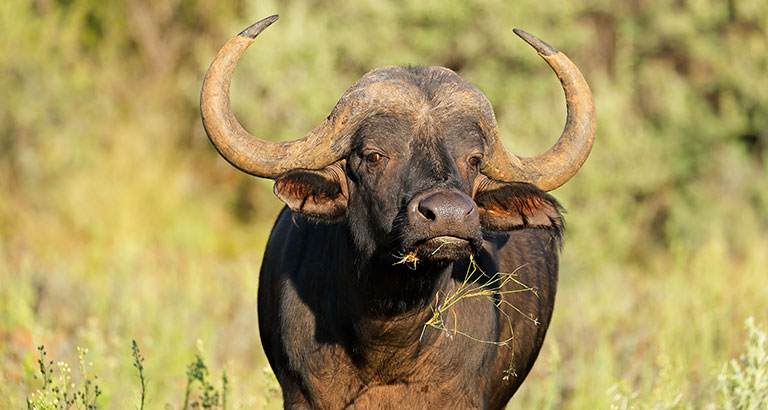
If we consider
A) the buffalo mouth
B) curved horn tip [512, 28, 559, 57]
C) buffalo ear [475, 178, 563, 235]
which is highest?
curved horn tip [512, 28, 559, 57]

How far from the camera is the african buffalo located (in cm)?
444

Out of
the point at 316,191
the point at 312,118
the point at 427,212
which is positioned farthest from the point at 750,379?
the point at 312,118

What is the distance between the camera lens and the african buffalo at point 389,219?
14.6ft

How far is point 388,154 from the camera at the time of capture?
Result: 442 centimetres

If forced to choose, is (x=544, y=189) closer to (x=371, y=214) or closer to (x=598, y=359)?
(x=371, y=214)

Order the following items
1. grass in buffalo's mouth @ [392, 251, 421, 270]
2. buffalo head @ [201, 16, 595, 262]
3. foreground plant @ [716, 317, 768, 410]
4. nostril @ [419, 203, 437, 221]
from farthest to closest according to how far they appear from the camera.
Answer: foreground plant @ [716, 317, 768, 410], buffalo head @ [201, 16, 595, 262], grass in buffalo's mouth @ [392, 251, 421, 270], nostril @ [419, 203, 437, 221]

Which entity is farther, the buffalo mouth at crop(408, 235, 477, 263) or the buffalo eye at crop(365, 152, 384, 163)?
the buffalo eye at crop(365, 152, 384, 163)

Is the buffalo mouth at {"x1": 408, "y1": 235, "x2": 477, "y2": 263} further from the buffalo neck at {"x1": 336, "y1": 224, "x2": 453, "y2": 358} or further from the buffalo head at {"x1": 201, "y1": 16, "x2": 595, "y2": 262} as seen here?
the buffalo neck at {"x1": 336, "y1": 224, "x2": 453, "y2": 358}

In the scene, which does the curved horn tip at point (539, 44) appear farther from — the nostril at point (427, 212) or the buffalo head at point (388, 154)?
the nostril at point (427, 212)

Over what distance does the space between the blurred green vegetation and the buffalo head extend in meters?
5.72

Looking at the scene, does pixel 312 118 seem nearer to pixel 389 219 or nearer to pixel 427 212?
pixel 389 219

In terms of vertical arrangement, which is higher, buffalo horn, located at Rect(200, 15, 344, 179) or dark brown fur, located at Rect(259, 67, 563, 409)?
buffalo horn, located at Rect(200, 15, 344, 179)

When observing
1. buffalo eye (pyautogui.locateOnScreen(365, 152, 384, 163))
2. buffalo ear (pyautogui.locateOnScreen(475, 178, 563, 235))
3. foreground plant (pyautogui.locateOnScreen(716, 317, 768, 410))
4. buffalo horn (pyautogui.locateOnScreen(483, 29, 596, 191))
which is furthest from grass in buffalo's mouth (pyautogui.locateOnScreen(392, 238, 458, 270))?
foreground plant (pyautogui.locateOnScreen(716, 317, 768, 410))

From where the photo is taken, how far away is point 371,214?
14.6 ft
